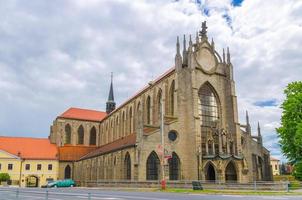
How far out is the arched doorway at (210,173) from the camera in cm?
4162

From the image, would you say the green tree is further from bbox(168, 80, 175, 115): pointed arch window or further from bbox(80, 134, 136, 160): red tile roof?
bbox(80, 134, 136, 160): red tile roof

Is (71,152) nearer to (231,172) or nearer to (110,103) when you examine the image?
(110,103)

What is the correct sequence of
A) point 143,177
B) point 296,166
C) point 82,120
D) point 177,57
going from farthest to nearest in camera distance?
point 82,120, point 177,57, point 143,177, point 296,166

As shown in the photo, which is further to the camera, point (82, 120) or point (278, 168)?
point (278, 168)

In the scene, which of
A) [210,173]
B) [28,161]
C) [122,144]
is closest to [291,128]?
[210,173]

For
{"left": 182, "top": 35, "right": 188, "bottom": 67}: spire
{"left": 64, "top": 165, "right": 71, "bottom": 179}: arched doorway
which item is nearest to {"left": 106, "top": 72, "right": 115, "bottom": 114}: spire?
{"left": 64, "top": 165, "right": 71, "bottom": 179}: arched doorway

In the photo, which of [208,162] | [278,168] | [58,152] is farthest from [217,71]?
[278,168]

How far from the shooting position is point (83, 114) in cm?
8250

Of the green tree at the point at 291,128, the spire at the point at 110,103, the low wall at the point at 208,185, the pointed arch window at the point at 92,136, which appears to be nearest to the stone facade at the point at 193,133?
the low wall at the point at 208,185

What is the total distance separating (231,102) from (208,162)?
11.8 meters

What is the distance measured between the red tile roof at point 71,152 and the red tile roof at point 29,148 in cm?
→ 134

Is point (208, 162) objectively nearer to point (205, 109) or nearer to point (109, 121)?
point (205, 109)

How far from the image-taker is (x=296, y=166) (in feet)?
111

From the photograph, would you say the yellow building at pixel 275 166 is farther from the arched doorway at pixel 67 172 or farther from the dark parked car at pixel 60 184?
the dark parked car at pixel 60 184
